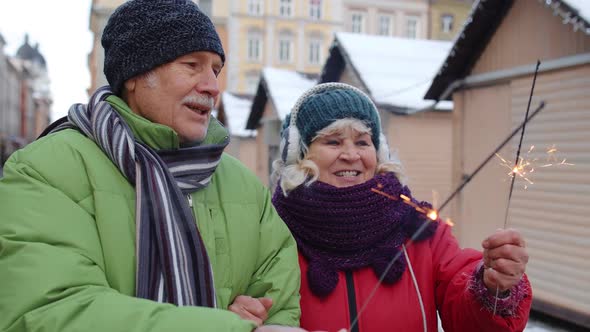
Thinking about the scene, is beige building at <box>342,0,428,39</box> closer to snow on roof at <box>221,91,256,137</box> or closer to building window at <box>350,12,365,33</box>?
building window at <box>350,12,365,33</box>

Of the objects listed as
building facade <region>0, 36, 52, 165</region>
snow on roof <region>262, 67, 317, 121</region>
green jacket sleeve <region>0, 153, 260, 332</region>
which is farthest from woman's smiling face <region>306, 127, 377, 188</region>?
building facade <region>0, 36, 52, 165</region>

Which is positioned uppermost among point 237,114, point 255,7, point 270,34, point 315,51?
point 255,7

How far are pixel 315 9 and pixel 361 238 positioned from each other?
4886 centimetres

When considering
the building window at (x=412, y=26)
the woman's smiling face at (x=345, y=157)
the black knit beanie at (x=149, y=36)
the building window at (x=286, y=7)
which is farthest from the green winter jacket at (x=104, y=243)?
the building window at (x=412, y=26)

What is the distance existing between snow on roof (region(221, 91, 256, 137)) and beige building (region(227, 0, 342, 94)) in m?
23.2

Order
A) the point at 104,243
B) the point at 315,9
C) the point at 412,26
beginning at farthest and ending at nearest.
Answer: the point at 412,26, the point at 315,9, the point at 104,243

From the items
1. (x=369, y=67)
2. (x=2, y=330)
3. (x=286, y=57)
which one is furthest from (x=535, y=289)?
(x=286, y=57)

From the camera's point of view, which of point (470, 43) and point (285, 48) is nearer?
point (470, 43)

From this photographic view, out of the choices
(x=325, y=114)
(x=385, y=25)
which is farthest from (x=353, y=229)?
(x=385, y=25)

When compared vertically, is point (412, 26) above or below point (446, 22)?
below

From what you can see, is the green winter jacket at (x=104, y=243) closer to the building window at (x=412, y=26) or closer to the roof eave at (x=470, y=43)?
the roof eave at (x=470, y=43)

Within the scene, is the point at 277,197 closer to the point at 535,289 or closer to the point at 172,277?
the point at 172,277

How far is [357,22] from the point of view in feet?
164

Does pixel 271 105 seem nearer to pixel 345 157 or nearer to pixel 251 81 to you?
pixel 345 157
